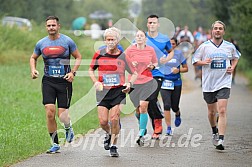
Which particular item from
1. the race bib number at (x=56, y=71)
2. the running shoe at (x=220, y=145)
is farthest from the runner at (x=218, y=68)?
the race bib number at (x=56, y=71)

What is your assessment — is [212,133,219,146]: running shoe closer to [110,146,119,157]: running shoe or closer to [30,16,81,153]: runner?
[110,146,119,157]: running shoe

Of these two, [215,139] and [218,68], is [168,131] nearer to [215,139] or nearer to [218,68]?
[215,139]

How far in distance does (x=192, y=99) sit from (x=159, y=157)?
1176cm

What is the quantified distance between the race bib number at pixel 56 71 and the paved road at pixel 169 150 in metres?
1.22

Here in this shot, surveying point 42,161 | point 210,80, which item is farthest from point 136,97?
point 42,161

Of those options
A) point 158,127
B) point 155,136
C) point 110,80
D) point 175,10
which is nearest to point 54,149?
point 110,80

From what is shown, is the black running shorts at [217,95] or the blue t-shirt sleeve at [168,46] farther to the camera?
the blue t-shirt sleeve at [168,46]

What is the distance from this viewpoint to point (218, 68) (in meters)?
12.1

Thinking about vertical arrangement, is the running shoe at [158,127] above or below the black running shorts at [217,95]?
below

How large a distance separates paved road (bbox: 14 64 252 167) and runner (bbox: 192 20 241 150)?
55 cm

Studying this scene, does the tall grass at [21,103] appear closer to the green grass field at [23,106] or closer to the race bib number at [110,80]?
the green grass field at [23,106]

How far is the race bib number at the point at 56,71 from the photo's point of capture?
11.2 metres

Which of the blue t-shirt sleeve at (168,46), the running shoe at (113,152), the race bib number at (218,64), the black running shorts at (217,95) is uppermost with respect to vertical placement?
the blue t-shirt sleeve at (168,46)

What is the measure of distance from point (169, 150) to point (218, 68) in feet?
5.35
